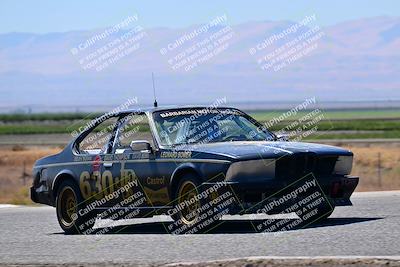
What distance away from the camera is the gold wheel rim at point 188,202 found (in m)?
12.9

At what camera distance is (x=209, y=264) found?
10.1 metres

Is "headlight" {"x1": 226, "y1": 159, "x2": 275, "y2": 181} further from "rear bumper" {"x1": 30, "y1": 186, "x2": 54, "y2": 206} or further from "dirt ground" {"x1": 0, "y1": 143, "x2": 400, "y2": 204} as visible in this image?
"dirt ground" {"x1": 0, "y1": 143, "x2": 400, "y2": 204}

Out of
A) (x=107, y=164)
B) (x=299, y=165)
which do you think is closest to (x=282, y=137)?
(x=299, y=165)

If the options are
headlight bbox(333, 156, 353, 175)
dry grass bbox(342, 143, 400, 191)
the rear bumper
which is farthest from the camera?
dry grass bbox(342, 143, 400, 191)

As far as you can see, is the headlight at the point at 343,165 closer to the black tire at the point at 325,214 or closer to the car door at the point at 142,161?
the black tire at the point at 325,214

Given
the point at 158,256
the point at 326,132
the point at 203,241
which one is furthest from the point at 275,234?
the point at 326,132

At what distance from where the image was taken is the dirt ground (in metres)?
25.7

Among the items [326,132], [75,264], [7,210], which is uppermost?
[75,264]

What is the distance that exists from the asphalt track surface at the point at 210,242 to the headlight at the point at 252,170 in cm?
63

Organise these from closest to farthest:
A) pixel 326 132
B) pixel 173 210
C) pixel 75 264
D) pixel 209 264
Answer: pixel 209 264
pixel 75 264
pixel 173 210
pixel 326 132

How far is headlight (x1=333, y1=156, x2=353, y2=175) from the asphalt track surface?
1.97 ft

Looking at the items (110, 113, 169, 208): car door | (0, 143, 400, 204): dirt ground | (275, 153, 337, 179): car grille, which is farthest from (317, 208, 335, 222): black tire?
(0, 143, 400, 204): dirt ground

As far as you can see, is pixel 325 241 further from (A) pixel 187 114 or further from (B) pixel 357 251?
(A) pixel 187 114

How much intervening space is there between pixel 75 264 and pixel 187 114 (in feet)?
12.1
